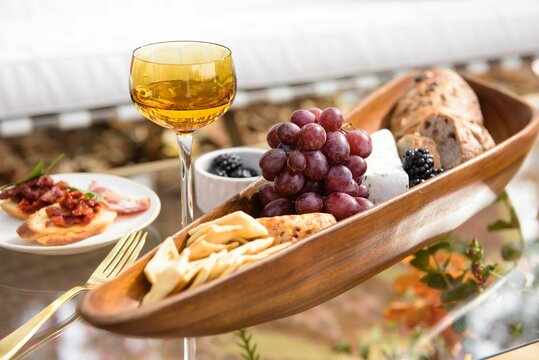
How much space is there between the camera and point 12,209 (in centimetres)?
92

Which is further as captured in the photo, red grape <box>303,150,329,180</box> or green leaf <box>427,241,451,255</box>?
green leaf <box>427,241,451,255</box>

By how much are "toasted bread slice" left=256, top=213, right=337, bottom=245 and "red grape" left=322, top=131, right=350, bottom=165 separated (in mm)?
96

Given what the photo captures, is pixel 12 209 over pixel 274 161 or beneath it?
beneath

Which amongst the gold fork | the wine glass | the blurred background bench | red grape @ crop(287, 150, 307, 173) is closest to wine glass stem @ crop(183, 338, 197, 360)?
the wine glass

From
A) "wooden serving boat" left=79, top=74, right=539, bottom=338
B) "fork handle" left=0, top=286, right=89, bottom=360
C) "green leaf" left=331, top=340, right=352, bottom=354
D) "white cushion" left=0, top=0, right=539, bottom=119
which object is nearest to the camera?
"wooden serving boat" left=79, top=74, right=539, bottom=338

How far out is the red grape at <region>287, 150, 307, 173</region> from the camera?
77 centimetres

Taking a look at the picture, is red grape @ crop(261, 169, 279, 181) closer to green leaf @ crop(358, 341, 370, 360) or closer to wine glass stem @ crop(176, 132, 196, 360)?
wine glass stem @ crop(176, 132, 196, 360)

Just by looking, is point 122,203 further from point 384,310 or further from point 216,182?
point 384,310

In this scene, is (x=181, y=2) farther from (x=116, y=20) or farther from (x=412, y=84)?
(x=412, y=84)

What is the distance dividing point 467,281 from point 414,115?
0.84 ft

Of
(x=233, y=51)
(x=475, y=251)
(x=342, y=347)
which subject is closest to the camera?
(x=342, y=347)

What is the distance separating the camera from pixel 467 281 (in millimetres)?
958

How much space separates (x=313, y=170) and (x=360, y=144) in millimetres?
75

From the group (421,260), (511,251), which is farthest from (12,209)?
(511,251)
